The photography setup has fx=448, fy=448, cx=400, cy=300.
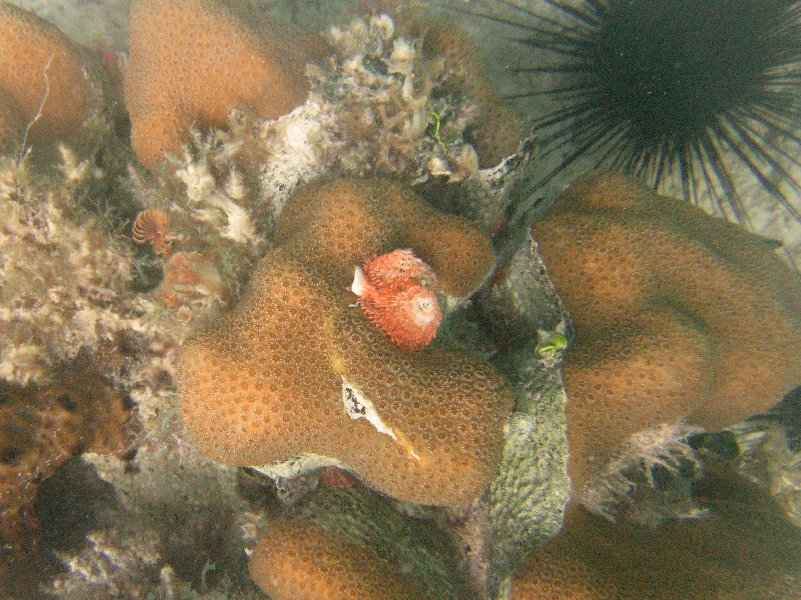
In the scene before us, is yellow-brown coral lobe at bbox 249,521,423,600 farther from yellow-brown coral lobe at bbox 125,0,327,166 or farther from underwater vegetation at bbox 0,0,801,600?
yellow-brown coral lobe at bbox 125,0,327,166

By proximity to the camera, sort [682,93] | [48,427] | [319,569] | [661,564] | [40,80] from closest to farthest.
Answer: [319,569]
[661,564]
[48,427]
[40,80]
[682,93]

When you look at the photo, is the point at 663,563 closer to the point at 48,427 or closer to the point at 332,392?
the point at 332,392

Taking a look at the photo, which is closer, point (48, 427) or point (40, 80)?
point (48, 427)

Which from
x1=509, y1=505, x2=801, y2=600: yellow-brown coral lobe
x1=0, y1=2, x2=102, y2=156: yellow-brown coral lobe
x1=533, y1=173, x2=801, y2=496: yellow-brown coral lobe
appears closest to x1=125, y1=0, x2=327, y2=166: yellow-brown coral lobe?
x1=0, y1=2, x2=102, y2=156: yellow-brown coral lobe

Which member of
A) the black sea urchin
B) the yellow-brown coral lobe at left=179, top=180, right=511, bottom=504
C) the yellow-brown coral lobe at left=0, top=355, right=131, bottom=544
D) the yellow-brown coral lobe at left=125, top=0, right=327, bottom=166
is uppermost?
the black sea urchin

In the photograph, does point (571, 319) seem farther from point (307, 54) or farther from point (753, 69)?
point (753, 69)

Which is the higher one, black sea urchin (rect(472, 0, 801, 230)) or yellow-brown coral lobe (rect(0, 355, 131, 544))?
black sea urchin (rect(472, 0, 801, 230))

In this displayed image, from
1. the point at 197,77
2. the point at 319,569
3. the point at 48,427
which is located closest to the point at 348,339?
the point at 319,569
